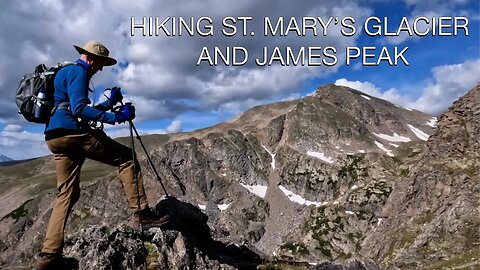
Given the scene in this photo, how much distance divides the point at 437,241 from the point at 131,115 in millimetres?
106889

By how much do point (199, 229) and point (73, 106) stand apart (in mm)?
23026

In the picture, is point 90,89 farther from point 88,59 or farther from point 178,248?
point 178,248

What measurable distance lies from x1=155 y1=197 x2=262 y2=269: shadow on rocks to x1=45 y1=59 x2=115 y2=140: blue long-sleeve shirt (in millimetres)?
18188

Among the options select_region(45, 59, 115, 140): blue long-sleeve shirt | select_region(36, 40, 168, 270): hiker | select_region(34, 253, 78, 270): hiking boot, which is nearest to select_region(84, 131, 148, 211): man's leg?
select_region(36, 40, 168, 270): hiker

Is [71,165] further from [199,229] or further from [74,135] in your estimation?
[199,229]

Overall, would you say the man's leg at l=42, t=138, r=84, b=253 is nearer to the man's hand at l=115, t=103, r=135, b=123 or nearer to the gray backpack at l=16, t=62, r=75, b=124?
the gray backpack at l=16, t=62, r=75, b=124

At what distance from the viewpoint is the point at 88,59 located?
39.9ft

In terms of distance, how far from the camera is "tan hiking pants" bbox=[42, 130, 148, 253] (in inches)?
464

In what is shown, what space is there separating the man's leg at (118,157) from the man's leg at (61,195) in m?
0.62

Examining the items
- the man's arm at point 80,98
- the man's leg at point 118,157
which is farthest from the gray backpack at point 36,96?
the man's leg at point 118,157

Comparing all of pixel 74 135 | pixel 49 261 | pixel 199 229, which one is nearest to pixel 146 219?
pixel 49 261

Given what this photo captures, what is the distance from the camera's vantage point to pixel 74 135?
11.8m

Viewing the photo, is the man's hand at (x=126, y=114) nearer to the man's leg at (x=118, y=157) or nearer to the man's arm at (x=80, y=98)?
the man's arm at (x=80, y=98)

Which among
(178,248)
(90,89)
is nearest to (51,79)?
(90,89)
